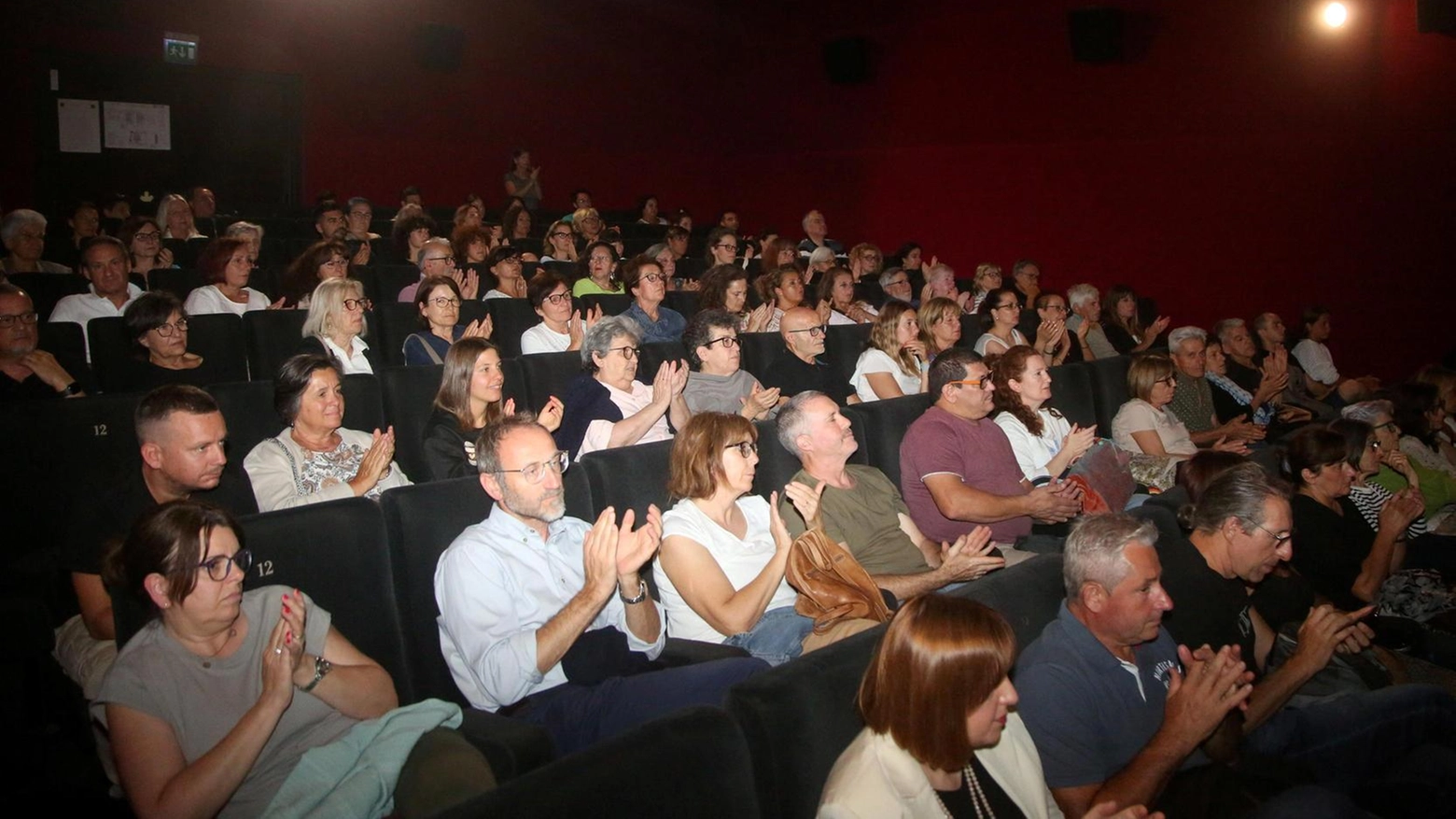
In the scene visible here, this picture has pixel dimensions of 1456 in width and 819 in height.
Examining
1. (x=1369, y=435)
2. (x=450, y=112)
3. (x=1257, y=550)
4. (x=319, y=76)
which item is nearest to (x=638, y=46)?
(x=450, y=112)

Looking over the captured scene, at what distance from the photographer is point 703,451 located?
2.54 metres

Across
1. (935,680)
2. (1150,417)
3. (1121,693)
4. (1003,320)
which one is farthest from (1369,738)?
(1003,320)

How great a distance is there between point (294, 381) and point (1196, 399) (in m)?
3.99

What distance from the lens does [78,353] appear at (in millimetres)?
4125

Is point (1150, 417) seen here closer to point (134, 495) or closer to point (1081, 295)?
point (1081, 295)

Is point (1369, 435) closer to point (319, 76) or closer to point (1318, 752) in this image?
point (1318, 752)

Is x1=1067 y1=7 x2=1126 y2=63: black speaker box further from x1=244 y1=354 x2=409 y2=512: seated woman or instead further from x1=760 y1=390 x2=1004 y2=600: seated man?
x1=244 y1=354 x2=409 y2=512: seated woman

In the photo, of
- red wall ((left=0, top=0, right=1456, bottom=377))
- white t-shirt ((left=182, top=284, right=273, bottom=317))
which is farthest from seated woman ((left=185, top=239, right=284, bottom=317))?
red wall ((left=0, top=0, right=1456, bottom=377))

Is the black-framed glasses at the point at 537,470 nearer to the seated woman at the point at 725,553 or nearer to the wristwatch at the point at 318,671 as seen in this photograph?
the seated woman at the point at 725,553

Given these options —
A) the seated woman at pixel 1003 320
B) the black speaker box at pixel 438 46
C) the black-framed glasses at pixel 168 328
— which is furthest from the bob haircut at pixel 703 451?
the black speaker box at pixel 438 46

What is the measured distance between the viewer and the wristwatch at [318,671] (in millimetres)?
1929

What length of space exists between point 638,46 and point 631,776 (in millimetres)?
11145

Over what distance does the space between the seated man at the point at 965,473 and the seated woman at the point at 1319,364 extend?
3.89 metres

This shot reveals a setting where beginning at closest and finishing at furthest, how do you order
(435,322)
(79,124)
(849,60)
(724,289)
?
(435,322)
(724,289)
(79,124)
(849,60)
